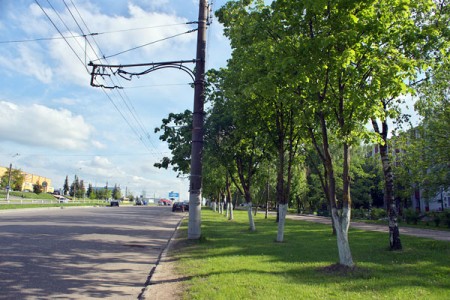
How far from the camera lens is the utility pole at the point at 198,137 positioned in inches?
537

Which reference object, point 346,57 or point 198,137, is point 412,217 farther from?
point 346,57

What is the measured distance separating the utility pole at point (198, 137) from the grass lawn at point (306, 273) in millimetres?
1138

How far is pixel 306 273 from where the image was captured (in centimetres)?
807

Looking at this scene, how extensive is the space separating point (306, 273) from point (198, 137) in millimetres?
7383

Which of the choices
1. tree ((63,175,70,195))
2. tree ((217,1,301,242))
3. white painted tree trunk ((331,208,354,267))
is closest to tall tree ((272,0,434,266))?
white painted tree trunk ((331,208,354,267))

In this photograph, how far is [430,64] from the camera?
9.20m

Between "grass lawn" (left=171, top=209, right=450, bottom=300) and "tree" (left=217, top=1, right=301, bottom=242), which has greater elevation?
"tree" (left=217, top=1, right=301, bottom=242)

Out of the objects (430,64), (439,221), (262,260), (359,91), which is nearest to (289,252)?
(262,260)

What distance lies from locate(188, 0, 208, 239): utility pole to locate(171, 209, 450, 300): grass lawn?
114cm

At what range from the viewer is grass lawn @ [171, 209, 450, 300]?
21.0ft

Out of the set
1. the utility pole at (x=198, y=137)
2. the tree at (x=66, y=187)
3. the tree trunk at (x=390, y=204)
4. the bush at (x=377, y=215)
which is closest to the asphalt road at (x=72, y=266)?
the utility pole at (x=198, y=137)

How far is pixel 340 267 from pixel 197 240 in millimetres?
6308

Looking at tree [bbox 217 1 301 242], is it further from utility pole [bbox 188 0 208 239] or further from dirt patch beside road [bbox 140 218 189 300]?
dirt patch beside road [bbox 140 218 189 300]

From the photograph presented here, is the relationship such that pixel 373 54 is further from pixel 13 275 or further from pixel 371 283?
pixel 13 275
